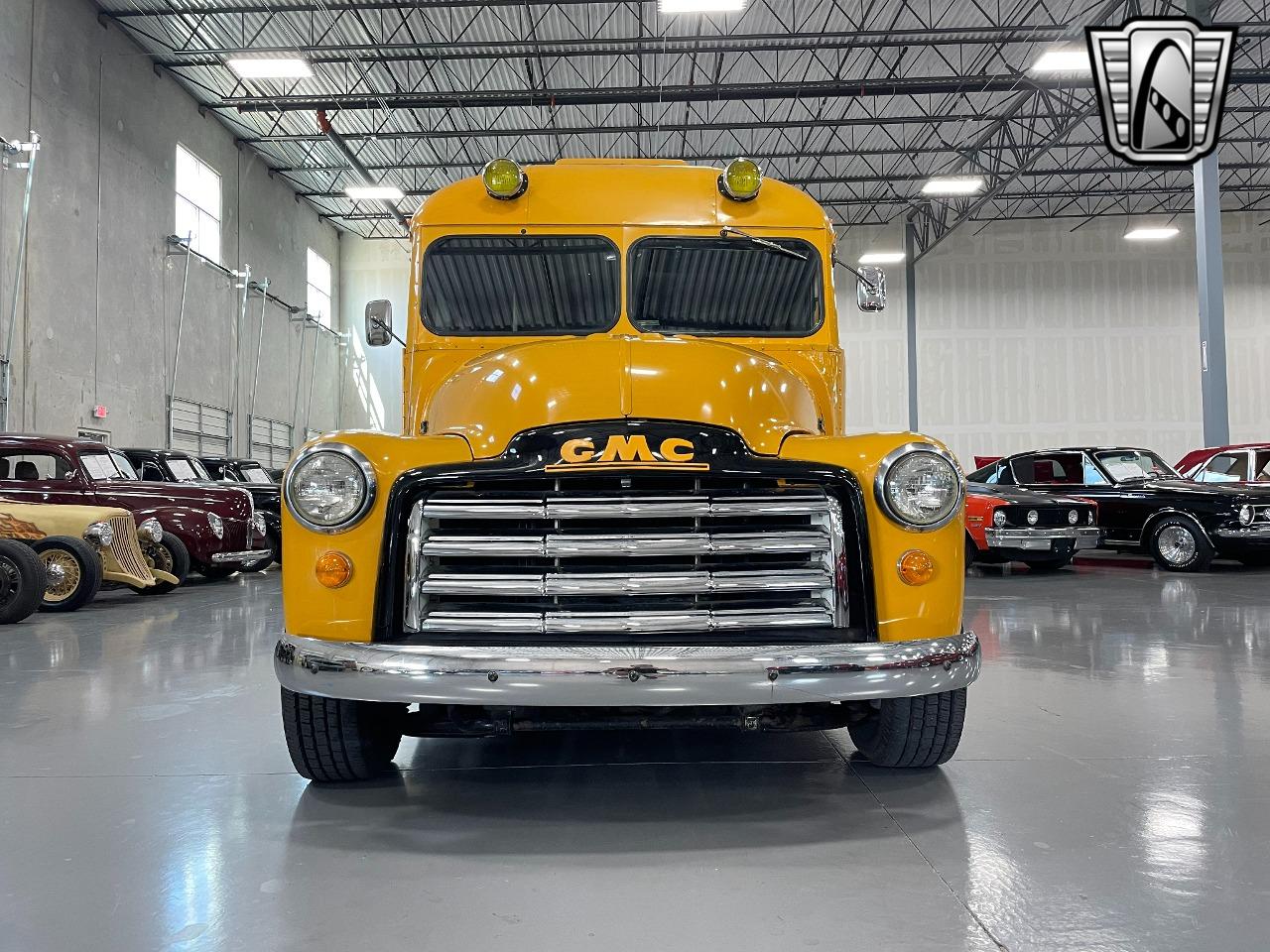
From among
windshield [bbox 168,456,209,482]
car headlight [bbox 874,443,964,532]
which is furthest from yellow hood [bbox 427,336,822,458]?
windshield [bbox 168,456,209,482]

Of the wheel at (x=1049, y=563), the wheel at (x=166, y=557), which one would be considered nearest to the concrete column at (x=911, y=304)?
the wheel at (x=1049, y=563)

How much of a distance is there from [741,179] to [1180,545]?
10.1 metres

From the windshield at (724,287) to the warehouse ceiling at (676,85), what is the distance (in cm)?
1248

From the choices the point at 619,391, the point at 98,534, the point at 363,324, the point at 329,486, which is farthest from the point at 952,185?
the point at 329,486

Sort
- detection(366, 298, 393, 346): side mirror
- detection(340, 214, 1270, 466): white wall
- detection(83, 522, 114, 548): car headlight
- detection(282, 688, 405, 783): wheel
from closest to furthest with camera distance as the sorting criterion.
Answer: detection(282, 688, 405, 783): wheel → detection(366, 298, 393, 346): side mirror → detection(83, 522, 114, 548): car headlight → detection(340, 214, 1270, 466): white wall

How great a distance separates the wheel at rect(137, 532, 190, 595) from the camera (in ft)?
34.6

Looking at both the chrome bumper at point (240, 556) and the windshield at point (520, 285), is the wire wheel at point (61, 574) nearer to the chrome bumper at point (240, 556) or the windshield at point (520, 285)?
the chrome bumper at point (240, 556)

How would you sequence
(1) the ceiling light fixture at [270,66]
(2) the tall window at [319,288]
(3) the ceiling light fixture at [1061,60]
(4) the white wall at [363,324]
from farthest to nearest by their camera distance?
(4) the white wall at [363,324] → (2) the tall window at [319,288] → (1) the ceiling light fixture at [270,66] → (3) the ceiling light fixture at [1061,60]

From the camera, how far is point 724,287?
4.20 m

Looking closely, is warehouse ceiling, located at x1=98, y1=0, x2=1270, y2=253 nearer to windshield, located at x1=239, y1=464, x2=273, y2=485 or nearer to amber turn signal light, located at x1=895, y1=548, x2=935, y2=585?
windshield, located at x1=239, y1=464, x2=273, y2=485

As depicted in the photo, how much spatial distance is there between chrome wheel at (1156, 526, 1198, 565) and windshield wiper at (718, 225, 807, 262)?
31.5 ft

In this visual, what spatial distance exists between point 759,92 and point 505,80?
16.5 feet

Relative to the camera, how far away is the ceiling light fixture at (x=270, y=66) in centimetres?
1603

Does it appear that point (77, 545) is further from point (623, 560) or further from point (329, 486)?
point (623, 560)
